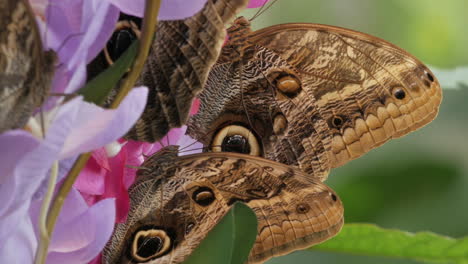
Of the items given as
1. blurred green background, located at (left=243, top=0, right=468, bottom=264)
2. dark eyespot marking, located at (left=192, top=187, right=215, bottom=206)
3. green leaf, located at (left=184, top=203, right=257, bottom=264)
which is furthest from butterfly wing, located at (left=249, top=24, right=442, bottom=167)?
blurred green background, located at (left=243, top=0, right=468, bottom=264)

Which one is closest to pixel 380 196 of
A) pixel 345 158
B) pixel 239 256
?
pixel 345 158

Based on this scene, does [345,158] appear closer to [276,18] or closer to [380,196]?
[380,196]

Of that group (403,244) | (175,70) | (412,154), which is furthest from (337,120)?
(412,154)

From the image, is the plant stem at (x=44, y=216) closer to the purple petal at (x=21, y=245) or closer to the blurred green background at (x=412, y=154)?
the purple petal at (x=21, y=245)

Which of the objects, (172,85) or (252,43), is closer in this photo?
(172,85)

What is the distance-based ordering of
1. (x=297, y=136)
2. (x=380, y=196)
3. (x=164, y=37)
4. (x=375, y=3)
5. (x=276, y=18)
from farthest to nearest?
(x=375, y=3) < (x=276, y=18) < (x=380, y=196) < (x=297, y=136) < (x=164, y=37)

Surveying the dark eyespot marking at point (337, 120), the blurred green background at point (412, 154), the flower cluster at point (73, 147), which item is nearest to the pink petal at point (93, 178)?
the flower cluster at point (73, 147)

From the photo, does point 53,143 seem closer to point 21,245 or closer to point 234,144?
point 21,245
